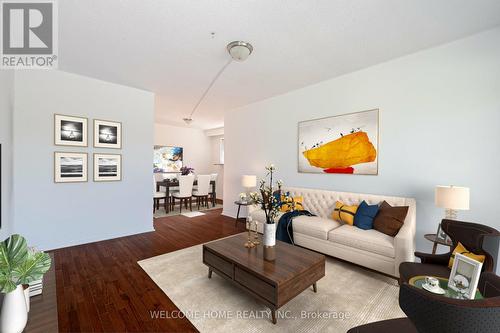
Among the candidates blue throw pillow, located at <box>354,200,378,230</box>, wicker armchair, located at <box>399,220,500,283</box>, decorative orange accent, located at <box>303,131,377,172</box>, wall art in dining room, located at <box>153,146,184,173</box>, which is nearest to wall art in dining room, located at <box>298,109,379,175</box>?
decorative orange accent, located at <box>303,131,377,172</box>

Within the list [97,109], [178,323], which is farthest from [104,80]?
[178,323]

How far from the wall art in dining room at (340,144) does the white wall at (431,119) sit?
4.6 inches

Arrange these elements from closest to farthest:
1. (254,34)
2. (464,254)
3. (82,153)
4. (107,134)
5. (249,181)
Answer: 1. (464,254)
2. (254,34)
3. (82,153)
4. (107,134)
5. (249,181)

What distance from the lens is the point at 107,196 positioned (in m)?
3.86

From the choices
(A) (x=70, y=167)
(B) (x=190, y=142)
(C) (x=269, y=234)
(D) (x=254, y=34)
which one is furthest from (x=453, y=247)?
(B) (x=190, y=142)

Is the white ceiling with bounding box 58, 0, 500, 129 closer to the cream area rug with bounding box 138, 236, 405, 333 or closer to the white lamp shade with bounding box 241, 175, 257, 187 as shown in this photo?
the white lamp shade with bounding box 241, 175, 257, 187

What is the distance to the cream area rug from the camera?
6.01 ft

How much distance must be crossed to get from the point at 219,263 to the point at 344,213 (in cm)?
198

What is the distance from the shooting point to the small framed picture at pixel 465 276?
52.3 inches

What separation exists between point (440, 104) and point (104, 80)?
16.9 ft

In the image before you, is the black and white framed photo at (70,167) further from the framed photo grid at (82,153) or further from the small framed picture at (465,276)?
the small framed picture at (465,276)

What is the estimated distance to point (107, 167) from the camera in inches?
151

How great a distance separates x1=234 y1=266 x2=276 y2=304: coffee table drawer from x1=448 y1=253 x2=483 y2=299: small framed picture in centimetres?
126

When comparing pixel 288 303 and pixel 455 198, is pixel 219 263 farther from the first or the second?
pixel 455 198
